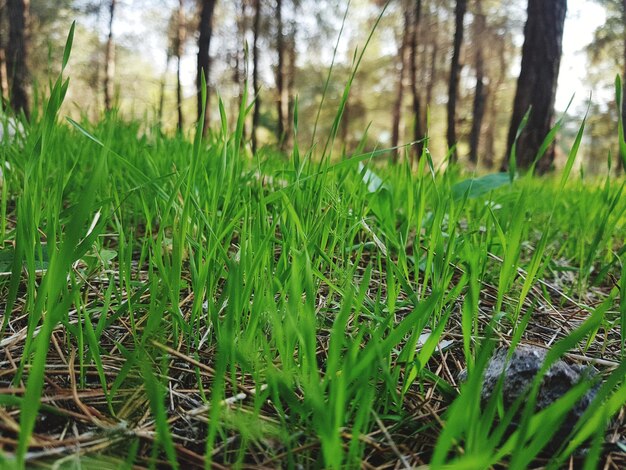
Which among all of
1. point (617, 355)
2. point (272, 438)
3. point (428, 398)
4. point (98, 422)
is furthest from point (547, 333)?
point (98, 422)

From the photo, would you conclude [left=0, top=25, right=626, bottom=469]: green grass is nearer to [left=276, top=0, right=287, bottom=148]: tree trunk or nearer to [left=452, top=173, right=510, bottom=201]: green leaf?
[left=452, top=173, right=510, bottom=201]: green leaf

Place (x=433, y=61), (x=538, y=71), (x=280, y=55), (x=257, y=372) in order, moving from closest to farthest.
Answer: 1. (x=257, y=372)
2. (x=538, y=71)
3. (x=280, y=55)
4. (x=433, y=61)

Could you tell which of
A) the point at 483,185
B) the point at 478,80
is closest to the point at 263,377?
the point at 483,185

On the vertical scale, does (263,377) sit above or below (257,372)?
below

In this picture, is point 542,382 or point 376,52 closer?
point 542,382

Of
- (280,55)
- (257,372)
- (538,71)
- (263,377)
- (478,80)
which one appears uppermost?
(280,55)

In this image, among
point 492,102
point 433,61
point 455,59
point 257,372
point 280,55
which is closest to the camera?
point 257,372

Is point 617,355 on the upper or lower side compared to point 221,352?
lower

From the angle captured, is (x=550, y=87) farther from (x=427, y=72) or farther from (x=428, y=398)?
(x=427, y=72)

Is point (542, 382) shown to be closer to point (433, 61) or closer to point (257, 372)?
point (257, 372)
